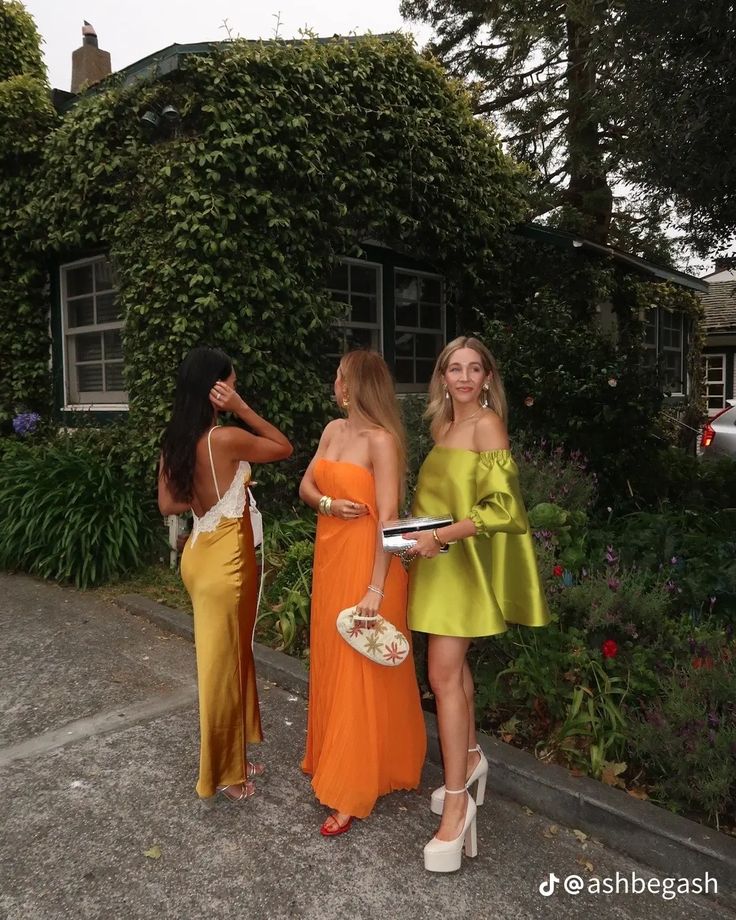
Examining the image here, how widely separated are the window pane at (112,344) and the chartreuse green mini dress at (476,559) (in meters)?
6.52

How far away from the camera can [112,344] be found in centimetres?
834

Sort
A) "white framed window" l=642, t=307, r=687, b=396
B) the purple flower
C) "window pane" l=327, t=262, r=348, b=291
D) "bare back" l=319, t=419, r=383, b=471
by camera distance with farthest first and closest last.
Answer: "white framed window" l=642, t=307, r=687, b=396, "window pane" l=327, t=262, r=348, b=291, the purple flower, "bare back" l=319, t=419, r=383, b=471

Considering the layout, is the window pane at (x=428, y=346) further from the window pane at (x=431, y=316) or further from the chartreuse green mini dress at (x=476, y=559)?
the chartreuse green mini dress at (x=476, y=559)

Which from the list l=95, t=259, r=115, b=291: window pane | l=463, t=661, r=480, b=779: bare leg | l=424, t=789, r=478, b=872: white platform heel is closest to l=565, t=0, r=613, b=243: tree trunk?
l=95, t=259, r=115, b=291: window pane

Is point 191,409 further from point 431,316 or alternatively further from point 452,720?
point 431,316

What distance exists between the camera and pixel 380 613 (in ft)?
8.96

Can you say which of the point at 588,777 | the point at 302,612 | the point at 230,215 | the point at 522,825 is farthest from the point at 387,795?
the point at 230,215

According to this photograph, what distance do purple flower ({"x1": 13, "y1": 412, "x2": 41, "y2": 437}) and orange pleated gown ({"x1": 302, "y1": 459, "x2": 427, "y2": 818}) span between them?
6592 mm

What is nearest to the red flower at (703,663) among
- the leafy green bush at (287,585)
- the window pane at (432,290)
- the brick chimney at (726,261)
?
the leafy green bush at (287,585)

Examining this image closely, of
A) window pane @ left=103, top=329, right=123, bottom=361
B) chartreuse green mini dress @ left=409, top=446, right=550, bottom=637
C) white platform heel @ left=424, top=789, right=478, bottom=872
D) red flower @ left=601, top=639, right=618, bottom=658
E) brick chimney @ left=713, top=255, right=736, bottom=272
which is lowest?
white platform heel @ left=424, top=789, right=478, bottom=872

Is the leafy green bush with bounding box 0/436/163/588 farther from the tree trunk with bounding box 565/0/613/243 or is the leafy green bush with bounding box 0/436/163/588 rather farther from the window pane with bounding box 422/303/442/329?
the tree trunk with bounding box 565/0/613/243

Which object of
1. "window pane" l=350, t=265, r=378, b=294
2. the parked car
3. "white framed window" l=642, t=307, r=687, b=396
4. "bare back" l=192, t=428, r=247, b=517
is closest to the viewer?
"bare back" l=192, t=428, r=247, b=517

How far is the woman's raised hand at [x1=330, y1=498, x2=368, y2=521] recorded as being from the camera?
269 cm

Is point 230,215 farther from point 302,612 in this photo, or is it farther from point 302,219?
point 302,612
